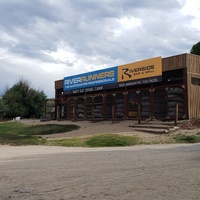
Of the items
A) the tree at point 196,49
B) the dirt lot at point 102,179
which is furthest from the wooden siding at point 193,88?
the dirt lot at point 102,179


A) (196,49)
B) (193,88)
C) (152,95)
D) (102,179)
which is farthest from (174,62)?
(102,179)

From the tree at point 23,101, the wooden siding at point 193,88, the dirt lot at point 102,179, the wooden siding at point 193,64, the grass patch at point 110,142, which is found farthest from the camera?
the tree at point 23,101

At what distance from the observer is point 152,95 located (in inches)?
1195

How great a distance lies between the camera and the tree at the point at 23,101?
56406 mm

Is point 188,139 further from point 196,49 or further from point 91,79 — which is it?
point 196,49

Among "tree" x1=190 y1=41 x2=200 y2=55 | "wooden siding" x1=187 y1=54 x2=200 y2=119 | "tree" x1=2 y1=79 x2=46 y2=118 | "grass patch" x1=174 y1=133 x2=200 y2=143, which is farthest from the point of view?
"tree" x1=2 y1=79 x2=46 y2=118

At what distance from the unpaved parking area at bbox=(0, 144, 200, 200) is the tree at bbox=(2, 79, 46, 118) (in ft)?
151

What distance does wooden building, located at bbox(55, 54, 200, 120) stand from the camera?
2798cm

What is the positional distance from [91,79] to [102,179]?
1230 inches

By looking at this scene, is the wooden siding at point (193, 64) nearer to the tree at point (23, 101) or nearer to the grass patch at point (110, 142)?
the grass patch at point (110, 142)

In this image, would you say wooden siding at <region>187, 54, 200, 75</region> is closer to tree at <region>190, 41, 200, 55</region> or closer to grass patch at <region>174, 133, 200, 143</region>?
grass patch at <region>174, 133, 200, 143</region>

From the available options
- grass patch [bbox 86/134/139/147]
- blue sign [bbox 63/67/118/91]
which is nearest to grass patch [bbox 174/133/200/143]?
grass patch [bbox 86/134/139/147]

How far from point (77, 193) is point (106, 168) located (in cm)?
323

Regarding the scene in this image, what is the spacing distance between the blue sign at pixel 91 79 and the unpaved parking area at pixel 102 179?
24564 mm
